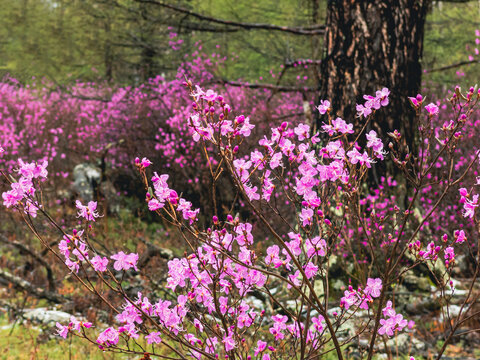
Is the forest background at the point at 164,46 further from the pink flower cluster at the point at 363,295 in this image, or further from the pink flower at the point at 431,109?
the pink flower at the point at 431,109

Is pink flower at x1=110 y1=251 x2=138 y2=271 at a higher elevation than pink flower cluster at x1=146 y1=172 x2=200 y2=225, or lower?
lower

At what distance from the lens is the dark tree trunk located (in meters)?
4.56

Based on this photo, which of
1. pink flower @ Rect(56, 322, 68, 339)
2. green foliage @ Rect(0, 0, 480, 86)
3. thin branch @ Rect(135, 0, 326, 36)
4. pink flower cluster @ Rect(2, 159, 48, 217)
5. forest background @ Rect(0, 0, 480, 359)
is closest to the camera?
pink flower cluster @ Rect(2, 159, 48, 217)

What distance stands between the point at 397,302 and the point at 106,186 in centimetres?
563

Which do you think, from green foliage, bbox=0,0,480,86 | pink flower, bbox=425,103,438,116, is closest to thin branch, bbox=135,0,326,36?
green foliage, bbox=0,0,480,86

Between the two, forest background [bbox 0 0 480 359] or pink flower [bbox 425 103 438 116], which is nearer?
pink flower [bbox 425 103 438 116]

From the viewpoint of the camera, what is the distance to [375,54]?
4578mm

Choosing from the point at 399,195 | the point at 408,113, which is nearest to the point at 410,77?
the point at 408,113

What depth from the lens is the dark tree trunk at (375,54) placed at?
4562mm

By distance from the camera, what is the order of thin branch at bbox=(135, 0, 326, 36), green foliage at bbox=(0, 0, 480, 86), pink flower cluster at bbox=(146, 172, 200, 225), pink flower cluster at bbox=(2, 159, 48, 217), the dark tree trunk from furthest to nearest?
green foliage at bbox=(0, 0, 480, 86), thin branch at bbox=(135, 0, 326, 36), the dark tree trunk, pink flower cluster at bbox=(2, 159, 48, 217), pink flower cluster at bbox=(146, 172, 200, 225)

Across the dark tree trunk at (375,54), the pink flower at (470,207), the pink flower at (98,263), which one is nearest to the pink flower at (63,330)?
the pink flower at (98,263)

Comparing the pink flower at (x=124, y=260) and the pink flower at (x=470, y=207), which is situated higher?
the pink flower at (x=470, y=207)

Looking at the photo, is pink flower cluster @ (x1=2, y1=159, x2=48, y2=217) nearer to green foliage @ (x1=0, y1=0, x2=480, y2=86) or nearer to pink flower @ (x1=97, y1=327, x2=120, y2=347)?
pink flower @ (x1=97, y1=327, x2=120, y2=347)

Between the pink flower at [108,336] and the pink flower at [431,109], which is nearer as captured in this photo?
the pink flower at [431,109]
